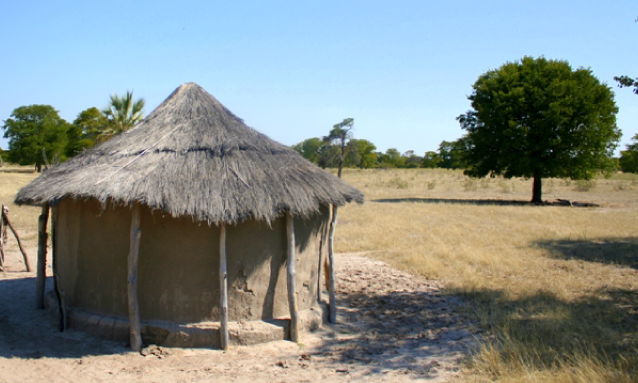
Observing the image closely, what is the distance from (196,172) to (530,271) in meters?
7.43

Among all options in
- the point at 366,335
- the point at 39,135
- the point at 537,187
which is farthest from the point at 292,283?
the point at 39,135

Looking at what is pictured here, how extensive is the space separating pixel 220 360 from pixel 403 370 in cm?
209

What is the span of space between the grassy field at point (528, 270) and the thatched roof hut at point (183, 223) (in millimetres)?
2771

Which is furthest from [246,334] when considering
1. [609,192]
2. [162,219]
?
[609,192]

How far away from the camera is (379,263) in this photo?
39.1 feet

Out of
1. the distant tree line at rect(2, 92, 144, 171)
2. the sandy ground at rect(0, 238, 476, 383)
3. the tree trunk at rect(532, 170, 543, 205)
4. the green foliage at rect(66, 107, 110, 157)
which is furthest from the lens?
the distant tree line at rect(2, 92, 144, 171)

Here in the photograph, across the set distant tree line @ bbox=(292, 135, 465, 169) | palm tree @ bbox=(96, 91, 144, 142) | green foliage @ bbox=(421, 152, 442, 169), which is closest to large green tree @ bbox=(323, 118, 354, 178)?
distant tree line @ bbox=(292, 135, 465, 169)

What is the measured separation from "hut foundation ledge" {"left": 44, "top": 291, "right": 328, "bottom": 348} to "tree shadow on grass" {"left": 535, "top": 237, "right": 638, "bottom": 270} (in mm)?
8148

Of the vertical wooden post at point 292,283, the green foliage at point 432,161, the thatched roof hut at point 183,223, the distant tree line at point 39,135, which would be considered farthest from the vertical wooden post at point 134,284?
the green foliage at point 432,161

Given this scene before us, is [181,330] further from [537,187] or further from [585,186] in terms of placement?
[585,186]

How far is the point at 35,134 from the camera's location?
49.6 m

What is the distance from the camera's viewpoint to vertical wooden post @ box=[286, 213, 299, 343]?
6758 mm

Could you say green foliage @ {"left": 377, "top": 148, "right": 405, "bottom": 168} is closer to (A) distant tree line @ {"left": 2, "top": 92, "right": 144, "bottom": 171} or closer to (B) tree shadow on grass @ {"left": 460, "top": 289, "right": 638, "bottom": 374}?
(A) distant tree line @ {"left": 2, "top": 92, "right": 144, "bottom": 171}

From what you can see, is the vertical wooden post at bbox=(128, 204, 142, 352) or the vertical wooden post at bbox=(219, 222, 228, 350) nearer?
the vertical wooden post at bbox=(128, 204, 142, 352)
